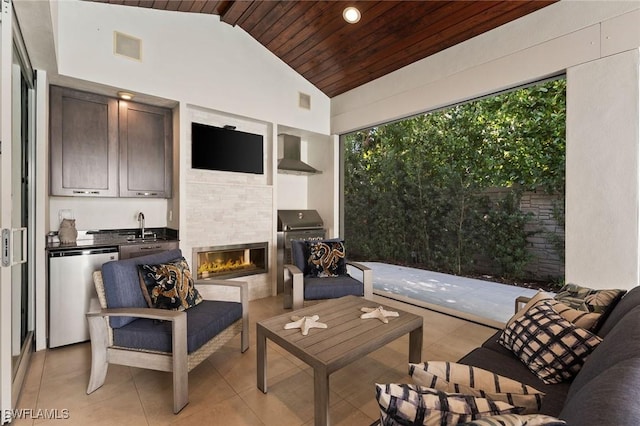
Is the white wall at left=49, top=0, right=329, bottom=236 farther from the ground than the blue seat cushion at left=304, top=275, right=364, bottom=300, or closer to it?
farther from the ground

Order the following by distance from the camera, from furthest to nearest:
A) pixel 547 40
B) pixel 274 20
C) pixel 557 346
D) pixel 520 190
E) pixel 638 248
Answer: pixel 274 20, pixel 520 190, pixel 547 40, pixel 638 248, pixel 557 346

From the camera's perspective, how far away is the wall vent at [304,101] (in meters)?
4.39

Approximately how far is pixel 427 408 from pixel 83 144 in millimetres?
3513

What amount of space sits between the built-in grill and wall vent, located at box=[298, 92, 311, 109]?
1.56m

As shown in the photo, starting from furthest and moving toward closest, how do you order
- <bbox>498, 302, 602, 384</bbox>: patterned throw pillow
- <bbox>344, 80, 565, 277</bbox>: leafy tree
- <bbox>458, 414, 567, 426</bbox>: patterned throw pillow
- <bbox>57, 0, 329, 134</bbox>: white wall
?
<bbox>344, 80, 565, 277</bbox>: leafy tree
<bbox>57, 0, 329, 134</bbox>: white wall
<bbox>498, 302, 602, 384</bbox>: patterned throw pillow
<bbox>458, 414, 567, 426</bbox>: patterned throw pillow

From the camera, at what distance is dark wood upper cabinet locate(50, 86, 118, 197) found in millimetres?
2779

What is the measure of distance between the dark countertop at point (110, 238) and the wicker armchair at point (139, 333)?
90cm

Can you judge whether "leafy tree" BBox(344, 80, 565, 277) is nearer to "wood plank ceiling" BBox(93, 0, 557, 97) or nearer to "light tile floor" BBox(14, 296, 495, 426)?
"wood plank ceiling" BBox(93, 0, 557, 97)

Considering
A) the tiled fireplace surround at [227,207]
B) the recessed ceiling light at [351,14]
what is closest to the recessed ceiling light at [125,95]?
the tiled fireplace surround at [227,207]

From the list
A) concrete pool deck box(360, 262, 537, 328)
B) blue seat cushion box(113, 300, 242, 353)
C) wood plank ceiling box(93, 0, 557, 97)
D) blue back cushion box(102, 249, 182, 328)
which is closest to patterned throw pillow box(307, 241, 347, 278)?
concrete pool deck box(360, 262, 537, 328)

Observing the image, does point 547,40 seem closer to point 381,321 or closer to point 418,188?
point 418,188

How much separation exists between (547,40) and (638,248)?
1829 mm

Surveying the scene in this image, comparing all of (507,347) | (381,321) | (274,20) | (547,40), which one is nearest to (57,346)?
(381,321)

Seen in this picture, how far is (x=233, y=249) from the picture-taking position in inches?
149
